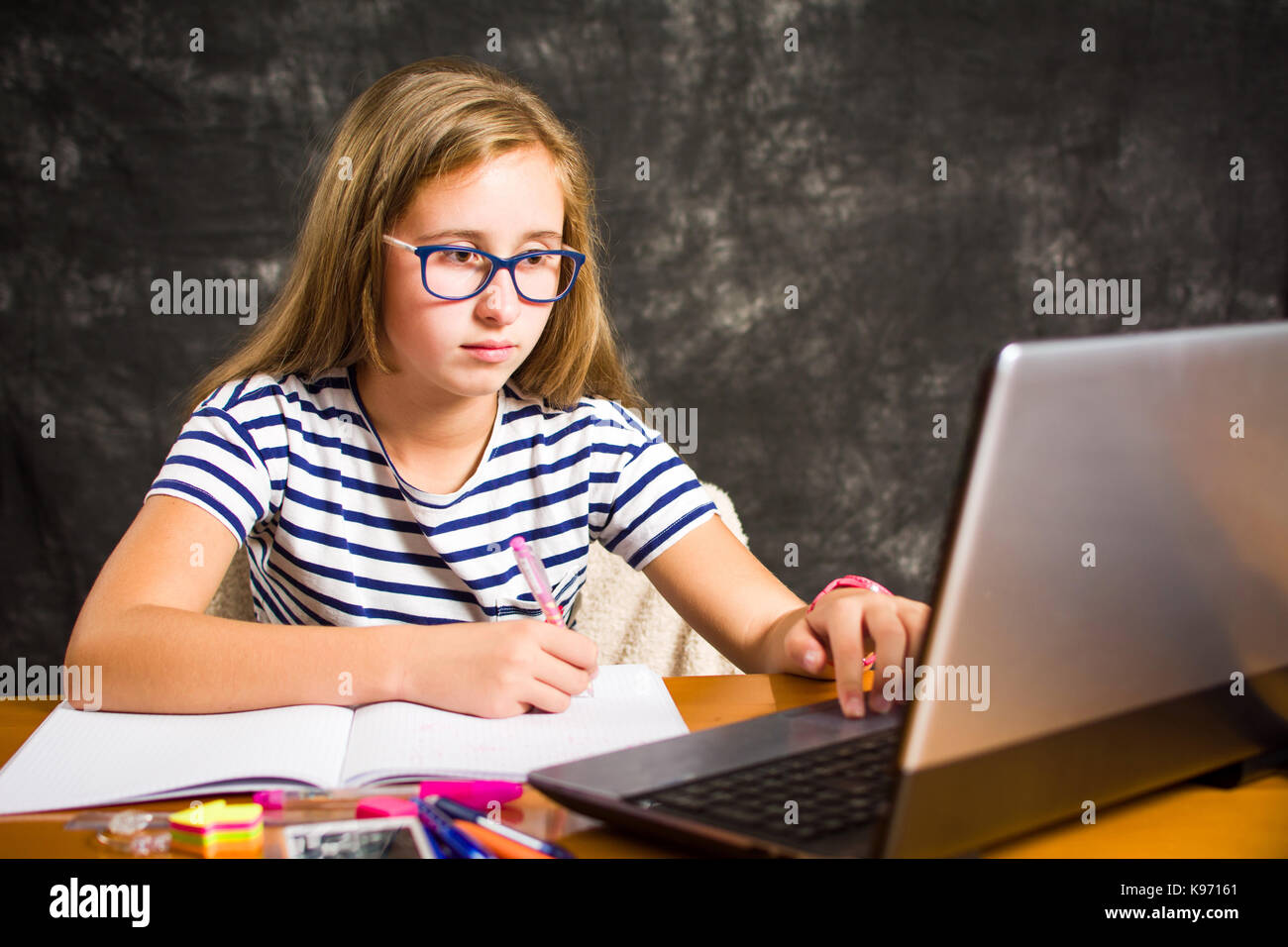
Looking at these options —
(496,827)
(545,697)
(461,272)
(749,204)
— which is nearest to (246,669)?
(545,697)

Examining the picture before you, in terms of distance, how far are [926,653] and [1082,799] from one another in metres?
0.18

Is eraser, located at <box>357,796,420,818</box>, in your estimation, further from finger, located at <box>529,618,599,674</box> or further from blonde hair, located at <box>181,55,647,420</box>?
blonde hair, located at <box>181,55,647,420</box>

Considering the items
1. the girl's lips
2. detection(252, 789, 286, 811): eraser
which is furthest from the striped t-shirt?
detection(252, 789, 286, 811): eraser

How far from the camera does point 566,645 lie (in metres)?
0.88

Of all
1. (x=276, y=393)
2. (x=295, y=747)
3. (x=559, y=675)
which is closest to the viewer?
(x=295, y=747)

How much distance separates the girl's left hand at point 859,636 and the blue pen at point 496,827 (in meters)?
0.29

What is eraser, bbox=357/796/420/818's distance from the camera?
2.13 ft

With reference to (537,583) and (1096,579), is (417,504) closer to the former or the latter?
(537,583)

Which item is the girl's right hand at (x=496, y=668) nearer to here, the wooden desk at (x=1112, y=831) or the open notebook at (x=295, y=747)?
the open notebook at (x=295, y=747)

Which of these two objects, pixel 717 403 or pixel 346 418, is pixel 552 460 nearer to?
pixel 346 418

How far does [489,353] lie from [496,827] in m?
0.64

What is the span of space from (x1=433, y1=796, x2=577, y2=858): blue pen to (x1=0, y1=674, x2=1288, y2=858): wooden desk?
0.08 ft

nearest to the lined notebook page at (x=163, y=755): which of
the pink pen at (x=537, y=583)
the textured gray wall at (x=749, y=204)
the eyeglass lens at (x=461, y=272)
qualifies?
the pink pen at (x=537, y=583)
